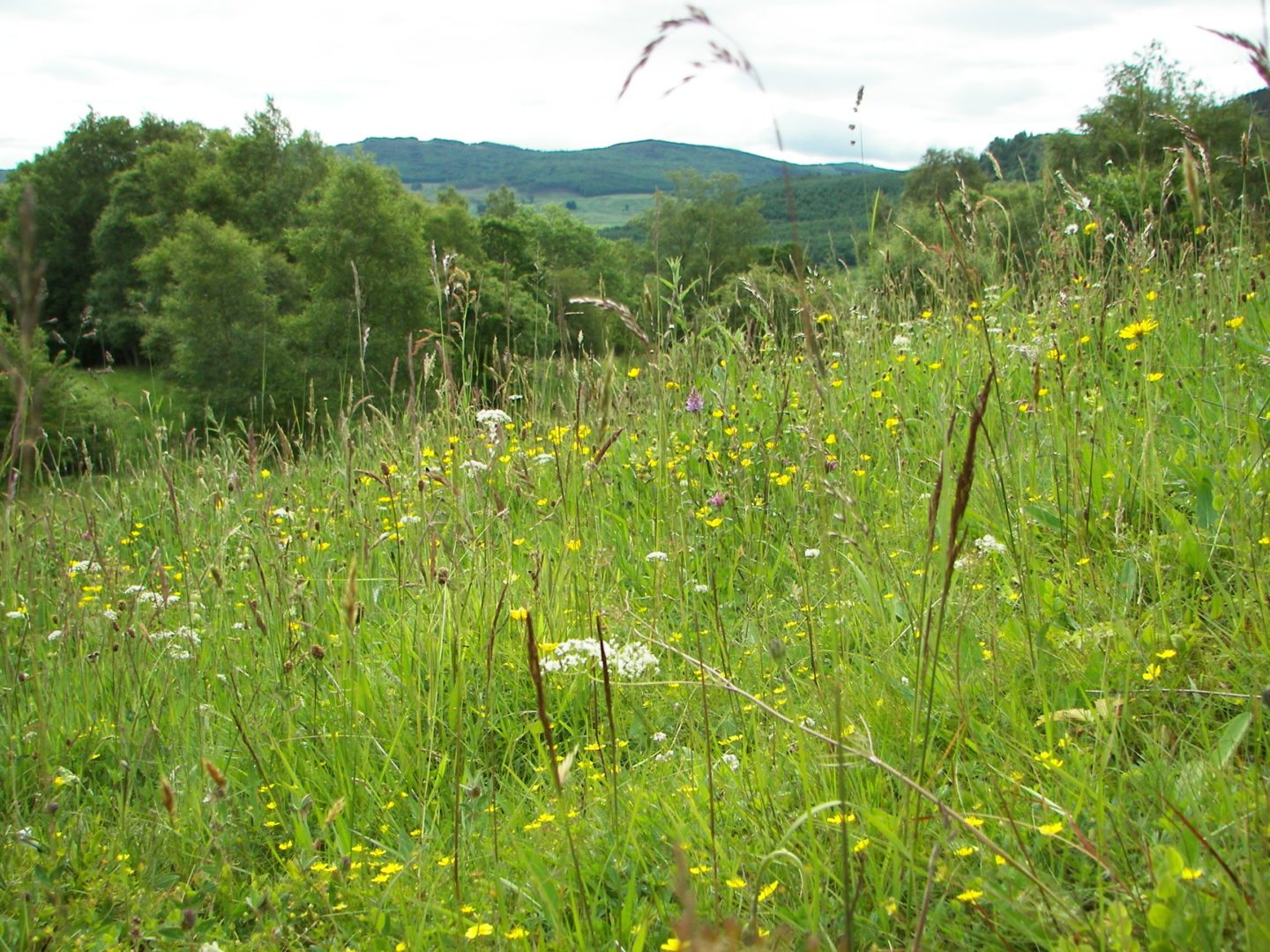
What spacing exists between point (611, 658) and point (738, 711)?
0.37 m

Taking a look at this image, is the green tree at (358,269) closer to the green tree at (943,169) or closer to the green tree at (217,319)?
the green tree at (217,319)

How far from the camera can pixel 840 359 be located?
177 inches

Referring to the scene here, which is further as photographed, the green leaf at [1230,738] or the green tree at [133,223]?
the green tree at [133,223]

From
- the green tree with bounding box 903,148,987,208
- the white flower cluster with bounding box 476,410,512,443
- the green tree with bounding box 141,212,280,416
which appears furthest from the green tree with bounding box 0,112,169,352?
the white flower cluster with bounding box 476,410,512,443

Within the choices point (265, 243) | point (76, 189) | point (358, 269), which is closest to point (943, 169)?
point (358, 269)

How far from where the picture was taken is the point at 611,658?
228cm

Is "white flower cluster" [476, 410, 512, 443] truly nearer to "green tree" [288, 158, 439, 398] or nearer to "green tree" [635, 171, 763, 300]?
"green tree" [288, 158, 439, 398]

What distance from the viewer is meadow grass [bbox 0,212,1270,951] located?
4.48 ft

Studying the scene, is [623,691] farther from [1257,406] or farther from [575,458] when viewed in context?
[1257,406]

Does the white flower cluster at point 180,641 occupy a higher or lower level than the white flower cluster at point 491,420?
lower

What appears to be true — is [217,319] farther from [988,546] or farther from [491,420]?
[988,546]

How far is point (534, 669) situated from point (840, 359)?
3.67 m

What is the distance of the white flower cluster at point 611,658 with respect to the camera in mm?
2242

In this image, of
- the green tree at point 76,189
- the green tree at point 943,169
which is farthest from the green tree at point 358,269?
the green tree at point 943,169
